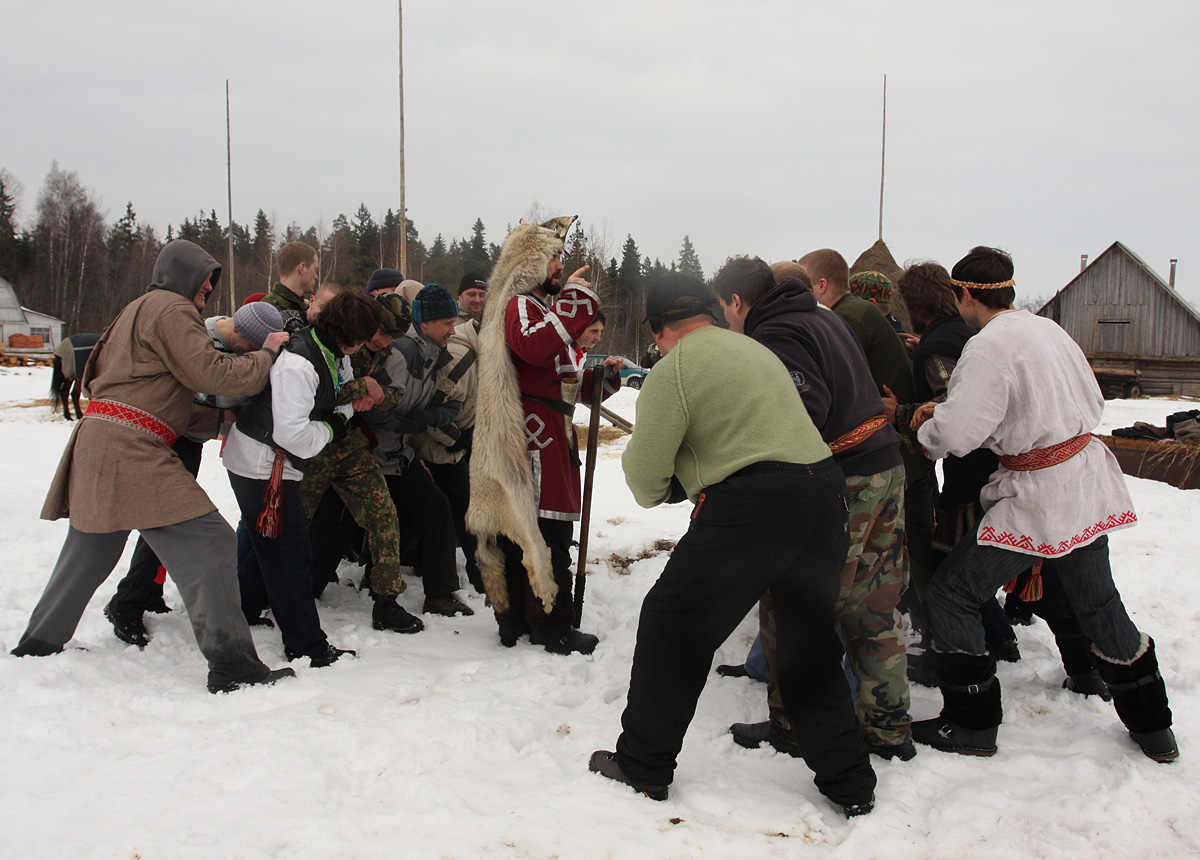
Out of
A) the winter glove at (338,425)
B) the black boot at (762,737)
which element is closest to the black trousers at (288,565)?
the winter glove at (338,425)

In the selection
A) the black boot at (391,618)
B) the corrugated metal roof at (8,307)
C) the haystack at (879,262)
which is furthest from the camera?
the corrugated metal roof at (8,307)

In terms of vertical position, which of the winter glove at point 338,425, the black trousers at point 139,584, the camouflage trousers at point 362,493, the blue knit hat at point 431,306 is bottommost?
the black trousers at point 139,584

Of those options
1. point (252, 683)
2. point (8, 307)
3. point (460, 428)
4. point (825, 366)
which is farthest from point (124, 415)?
point (8, 307)

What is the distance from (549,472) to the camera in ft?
13.1

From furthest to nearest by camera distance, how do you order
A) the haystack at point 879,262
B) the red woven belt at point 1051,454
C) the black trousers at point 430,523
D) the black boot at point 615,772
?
the haystack at point 879,262 < the black trousers at point 430,523 < the red woven belt at point 1051,454 < the black boot at point 615,772

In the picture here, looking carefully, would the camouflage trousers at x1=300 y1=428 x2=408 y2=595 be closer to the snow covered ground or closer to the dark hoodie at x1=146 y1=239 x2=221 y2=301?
the snow covered ground

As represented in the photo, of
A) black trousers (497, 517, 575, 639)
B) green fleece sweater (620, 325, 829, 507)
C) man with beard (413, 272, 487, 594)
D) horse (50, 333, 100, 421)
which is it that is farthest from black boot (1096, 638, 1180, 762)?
horse (50, 333, 100, 421)

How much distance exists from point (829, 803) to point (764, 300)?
188 centimetres

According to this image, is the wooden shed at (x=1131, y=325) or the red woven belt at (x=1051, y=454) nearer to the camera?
the red woven belt at (x=1051, y=454)

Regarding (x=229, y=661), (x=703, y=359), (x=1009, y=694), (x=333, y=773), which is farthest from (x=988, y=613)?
(x=229, y=661)

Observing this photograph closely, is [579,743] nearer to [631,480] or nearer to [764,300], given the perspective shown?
[631,480]

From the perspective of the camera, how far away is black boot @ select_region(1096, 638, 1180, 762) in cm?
288

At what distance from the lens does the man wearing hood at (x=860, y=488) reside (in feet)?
9.39

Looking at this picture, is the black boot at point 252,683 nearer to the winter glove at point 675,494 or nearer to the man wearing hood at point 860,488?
the winter glove at point 675,494
